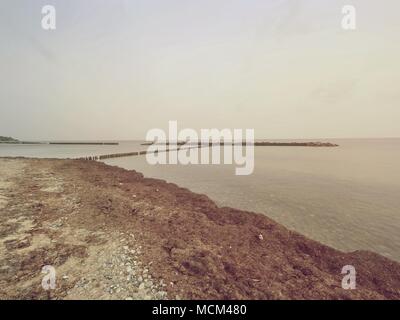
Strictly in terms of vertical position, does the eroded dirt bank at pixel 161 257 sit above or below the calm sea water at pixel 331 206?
above

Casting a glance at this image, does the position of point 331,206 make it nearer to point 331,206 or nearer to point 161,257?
point 331,206

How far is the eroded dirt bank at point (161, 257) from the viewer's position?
483 centimetres

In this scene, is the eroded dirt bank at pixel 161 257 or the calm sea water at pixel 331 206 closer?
the eroded dirt bank at pixel 161 257

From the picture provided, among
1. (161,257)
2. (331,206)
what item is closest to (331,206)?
(331,206)

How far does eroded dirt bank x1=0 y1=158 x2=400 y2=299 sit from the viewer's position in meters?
4.83

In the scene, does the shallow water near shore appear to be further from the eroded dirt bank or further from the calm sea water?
the eroded dirt bank

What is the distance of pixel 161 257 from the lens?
6035 mm

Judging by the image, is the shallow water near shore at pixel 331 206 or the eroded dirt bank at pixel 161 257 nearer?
the eroded dirt bank at pixel 161 257

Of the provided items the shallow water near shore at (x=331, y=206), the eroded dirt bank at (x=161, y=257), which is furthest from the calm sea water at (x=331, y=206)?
the eroded dirt bank at (x=161, y=257)

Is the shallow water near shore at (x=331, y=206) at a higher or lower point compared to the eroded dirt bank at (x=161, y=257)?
lower

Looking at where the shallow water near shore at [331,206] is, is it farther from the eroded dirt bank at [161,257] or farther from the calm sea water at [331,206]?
the eroded dirt bank at [161,257]

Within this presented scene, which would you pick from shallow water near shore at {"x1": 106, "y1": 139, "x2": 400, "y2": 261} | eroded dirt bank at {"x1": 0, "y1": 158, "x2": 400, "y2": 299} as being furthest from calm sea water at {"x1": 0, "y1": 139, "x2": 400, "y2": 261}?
eroded dirt bank at {"x1": 0, "y1": 158, "x2": 400, "y2": 299}

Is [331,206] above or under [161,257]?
under
